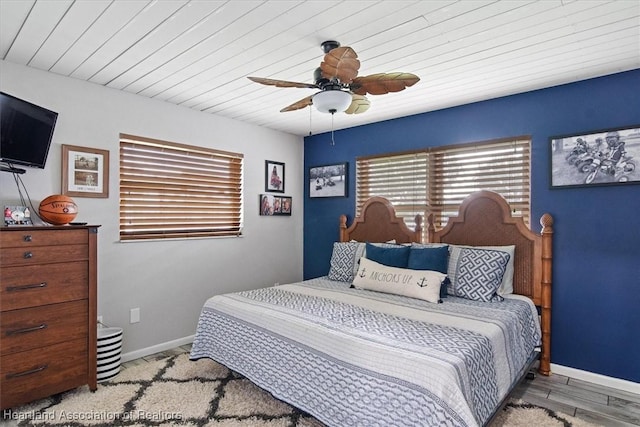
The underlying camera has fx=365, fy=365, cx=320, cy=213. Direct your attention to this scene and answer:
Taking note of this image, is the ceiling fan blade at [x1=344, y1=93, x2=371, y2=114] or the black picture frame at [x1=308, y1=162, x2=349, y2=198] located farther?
the black picture frame at [x1=308, y1=162, x2=349, y2=198]

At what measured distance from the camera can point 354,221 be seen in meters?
4.19

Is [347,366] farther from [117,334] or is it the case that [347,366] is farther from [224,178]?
[224,178]

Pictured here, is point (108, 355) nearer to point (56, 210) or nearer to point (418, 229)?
point (56, 210)

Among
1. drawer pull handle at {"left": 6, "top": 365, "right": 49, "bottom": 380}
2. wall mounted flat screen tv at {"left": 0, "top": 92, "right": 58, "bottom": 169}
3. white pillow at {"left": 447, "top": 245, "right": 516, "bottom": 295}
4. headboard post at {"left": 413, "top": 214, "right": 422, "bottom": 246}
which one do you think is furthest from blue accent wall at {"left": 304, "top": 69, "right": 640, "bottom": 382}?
drawer pull handle at {"left": 6, "top": 365, "right": 49, "bottom": 380}

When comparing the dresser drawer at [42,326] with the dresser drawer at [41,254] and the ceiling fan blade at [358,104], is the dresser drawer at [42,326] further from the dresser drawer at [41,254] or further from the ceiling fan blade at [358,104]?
the ceiling fan blade at [358,104]

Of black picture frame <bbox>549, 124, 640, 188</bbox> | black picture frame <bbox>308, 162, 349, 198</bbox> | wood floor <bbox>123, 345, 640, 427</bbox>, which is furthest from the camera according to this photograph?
black picture frame <bbox>308, 162, 349, 198</bbox>

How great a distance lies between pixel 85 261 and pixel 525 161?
3.49 m

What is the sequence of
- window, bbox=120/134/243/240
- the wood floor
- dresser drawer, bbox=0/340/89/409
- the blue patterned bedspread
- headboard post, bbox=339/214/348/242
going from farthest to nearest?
headboard post, bbox=339/214/348/242 < window, bbox=120/134/243/240 < the wood floor < dresser drawer, bbox=0/340/89/409 < the blue patterned bedspread

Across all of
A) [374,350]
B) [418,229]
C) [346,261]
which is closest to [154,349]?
[346,261]

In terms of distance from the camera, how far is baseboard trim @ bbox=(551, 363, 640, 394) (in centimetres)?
260

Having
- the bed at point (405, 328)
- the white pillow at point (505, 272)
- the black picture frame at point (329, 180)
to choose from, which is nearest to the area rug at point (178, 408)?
the bed at point (405, 328)

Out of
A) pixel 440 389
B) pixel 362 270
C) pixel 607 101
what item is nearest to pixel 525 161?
pixel 607 101

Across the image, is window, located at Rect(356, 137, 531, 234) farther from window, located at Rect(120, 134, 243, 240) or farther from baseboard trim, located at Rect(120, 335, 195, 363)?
baseboard trim, located at Rect(120, 335, 195, 363)

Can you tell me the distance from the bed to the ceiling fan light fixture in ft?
4.23
